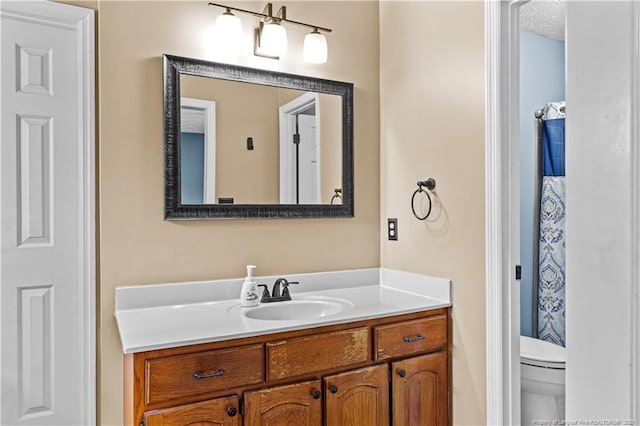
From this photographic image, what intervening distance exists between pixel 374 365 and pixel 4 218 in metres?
1.55

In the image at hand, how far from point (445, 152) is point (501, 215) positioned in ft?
1.34

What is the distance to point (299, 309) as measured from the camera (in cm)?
207

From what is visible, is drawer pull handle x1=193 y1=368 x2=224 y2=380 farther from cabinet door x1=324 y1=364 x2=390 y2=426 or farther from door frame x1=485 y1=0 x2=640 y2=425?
door frame x1=485 y1=0 x2=640 y2=425

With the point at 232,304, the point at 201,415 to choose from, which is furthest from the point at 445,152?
the point at 201,415

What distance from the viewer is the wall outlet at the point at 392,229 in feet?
7.82

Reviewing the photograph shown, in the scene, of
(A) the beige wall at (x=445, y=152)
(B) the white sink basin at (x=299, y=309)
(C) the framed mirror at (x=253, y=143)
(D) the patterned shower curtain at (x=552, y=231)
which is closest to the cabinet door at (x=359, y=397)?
(B) the white sink basin at (x=299, y=309)

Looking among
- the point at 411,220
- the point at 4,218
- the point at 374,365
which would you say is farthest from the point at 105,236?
the point at 411,220

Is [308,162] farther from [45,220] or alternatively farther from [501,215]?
[45,220]

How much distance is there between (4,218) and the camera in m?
1.74

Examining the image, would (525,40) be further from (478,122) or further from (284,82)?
(284,82)

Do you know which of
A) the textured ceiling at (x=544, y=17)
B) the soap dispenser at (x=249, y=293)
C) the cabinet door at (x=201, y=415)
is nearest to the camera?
the cabinet door at (x=201, y=415)

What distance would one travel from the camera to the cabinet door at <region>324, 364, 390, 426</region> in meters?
1.72

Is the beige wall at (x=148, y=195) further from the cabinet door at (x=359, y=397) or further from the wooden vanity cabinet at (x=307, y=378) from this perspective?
the cabinet door at (x=359, y=397)

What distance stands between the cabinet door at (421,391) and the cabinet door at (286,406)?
37 cm
